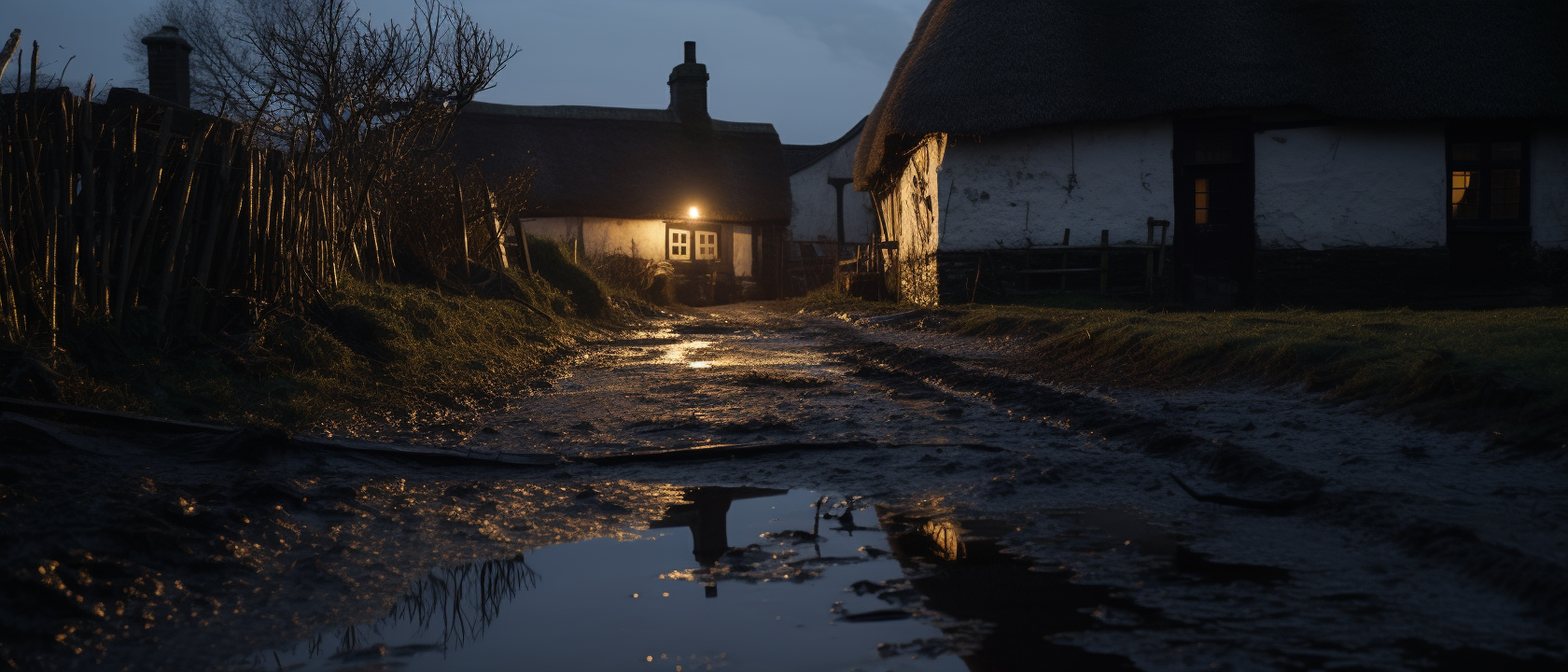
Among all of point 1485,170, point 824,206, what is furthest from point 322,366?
point 824,206

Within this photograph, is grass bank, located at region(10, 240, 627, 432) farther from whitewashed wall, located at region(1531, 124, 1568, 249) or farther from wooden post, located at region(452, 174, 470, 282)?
whitewashed wall, located at region(1531, 124, 1568, 249)

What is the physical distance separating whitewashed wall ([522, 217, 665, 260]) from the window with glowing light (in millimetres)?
16813

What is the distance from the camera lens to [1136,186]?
1499 cm

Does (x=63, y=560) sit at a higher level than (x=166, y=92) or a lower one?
lower

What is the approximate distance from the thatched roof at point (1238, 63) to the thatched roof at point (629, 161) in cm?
1225

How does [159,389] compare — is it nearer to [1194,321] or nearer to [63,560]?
[63,560]

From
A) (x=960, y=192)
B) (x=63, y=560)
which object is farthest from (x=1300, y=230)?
(x=63, y=560)

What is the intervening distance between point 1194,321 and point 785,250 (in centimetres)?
2071

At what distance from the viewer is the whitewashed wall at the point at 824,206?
3122 centimetres

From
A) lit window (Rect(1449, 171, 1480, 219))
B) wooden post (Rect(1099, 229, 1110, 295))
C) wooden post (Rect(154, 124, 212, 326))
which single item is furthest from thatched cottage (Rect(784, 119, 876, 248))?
wooden post (Rect(154, 124, 212, 326))

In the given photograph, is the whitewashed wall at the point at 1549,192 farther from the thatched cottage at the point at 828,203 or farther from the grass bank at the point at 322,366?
the thatched cottage at the point at 828,203

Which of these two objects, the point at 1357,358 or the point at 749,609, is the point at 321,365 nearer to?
the point at 749,609

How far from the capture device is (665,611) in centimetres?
254

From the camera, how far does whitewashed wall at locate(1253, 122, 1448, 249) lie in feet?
48.4
